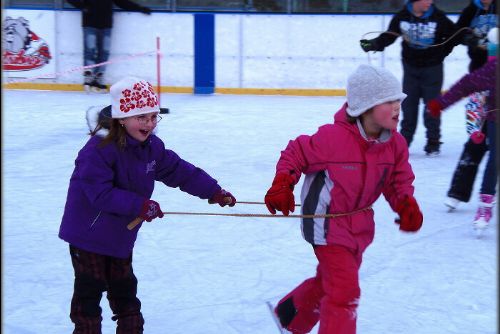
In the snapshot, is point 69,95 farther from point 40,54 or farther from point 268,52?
point 268,52

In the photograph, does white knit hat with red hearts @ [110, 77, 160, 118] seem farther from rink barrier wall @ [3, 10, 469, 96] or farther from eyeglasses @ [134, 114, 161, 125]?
rink barrier wall @ [3, 10, 469, 96]

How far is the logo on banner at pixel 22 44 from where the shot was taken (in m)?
11.4

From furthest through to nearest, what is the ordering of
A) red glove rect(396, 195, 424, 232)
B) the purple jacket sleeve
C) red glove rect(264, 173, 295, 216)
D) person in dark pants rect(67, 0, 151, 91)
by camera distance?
person in dark pants rect(67, 0, 151, 91) < the purple jacket sleeve < red glove rect(396, 195, 424, 232) < red glove rect(264, 173, 295, 216)

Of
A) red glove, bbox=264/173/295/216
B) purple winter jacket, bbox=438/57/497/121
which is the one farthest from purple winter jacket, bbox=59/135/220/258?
purple winter jacket, bbox=438/57/497/121

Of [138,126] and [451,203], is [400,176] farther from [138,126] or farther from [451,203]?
[451,203]

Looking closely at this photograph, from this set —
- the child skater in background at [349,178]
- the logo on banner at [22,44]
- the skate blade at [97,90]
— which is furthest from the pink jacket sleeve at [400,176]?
the logo on banner at [22,44]

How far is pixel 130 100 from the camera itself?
2658mm

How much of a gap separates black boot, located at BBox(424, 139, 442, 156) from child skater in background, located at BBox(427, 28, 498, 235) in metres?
2.27

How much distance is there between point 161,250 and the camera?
14.4ft

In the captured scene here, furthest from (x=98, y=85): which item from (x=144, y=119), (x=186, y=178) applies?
(x=144, y=119)

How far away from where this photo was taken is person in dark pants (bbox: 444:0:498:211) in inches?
201

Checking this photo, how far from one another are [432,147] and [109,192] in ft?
16.9

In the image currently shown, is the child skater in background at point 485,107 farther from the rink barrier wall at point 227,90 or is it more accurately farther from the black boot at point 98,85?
the black boot at point 98,85

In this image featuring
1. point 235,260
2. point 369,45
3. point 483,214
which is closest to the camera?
point 235,260
